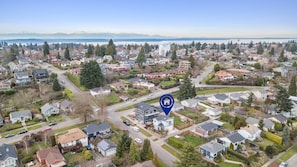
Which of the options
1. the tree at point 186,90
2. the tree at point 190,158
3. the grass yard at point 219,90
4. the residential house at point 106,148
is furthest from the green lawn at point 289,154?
the grass yard at point 219,90

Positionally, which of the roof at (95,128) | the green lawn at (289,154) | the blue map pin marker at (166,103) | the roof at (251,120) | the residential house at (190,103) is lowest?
the green lawn at (289,154)

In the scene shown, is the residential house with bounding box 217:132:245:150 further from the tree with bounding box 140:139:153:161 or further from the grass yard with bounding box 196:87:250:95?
the grass yard with bounding box 196:87:250:95

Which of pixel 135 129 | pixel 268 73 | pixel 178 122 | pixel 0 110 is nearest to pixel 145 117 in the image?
pixel 135 129

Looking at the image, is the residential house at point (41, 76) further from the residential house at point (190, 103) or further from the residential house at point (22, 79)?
the residential house at point (190, 103)

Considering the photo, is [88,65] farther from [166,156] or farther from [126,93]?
[166,156]

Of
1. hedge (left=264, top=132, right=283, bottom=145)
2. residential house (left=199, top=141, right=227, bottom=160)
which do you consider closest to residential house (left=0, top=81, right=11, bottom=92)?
residential house (left=199, top=141, right=227, bottom=160)

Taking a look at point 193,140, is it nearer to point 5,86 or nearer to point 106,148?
point 106,148
